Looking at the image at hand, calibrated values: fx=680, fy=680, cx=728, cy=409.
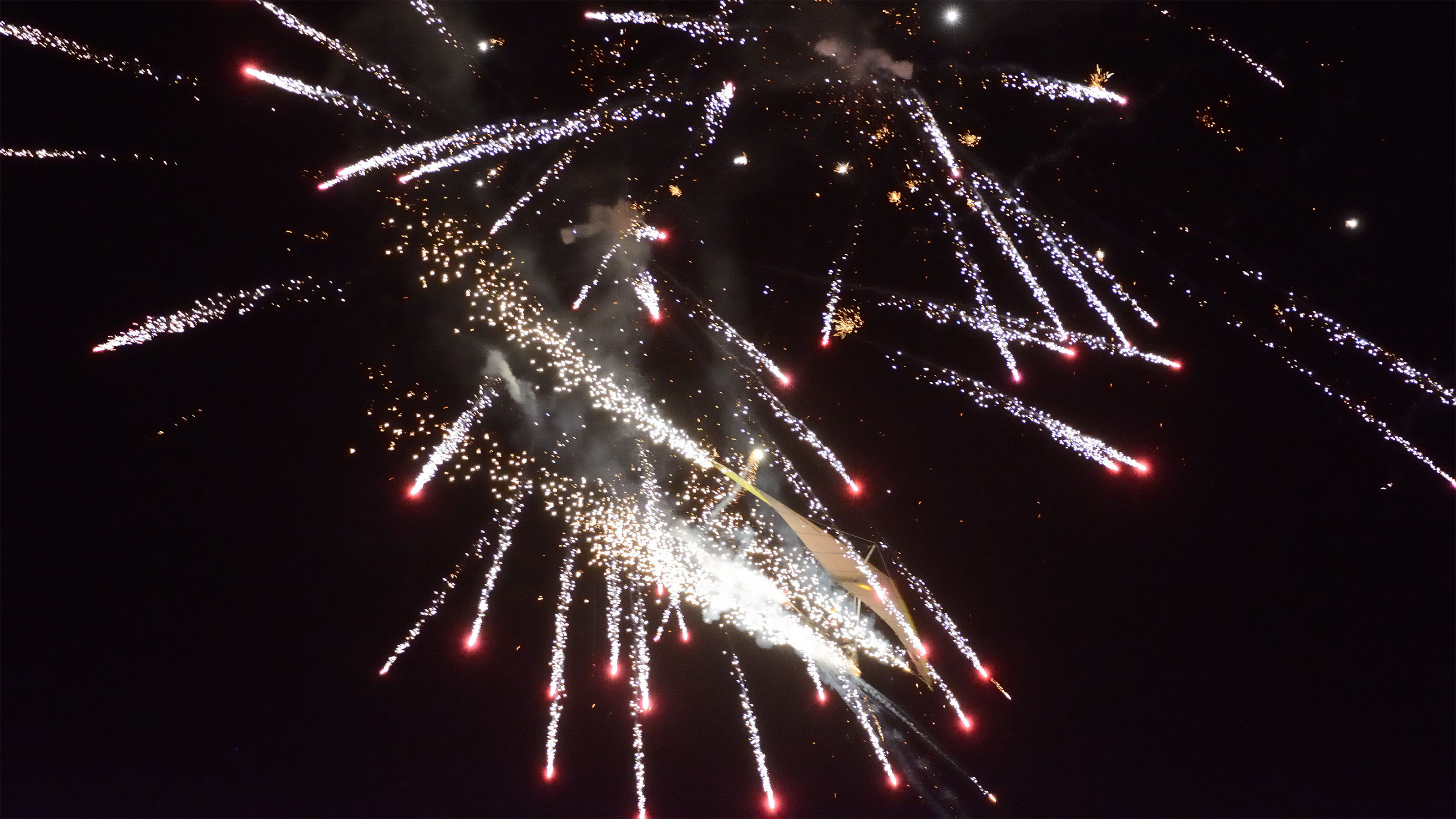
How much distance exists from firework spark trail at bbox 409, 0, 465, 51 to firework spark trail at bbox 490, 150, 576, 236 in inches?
35.7

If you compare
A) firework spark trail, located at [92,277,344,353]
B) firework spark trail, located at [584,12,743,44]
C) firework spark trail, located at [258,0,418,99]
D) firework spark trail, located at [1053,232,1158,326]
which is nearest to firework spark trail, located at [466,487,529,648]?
firework spark trail, located at [92,277,344,353]

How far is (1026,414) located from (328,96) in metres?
5.22

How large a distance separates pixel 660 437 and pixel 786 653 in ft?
7.69

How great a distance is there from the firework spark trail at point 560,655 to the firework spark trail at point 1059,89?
4.52m

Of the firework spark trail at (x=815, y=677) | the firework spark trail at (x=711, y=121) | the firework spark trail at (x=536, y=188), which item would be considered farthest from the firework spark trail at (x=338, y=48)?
the firework spark trail at (x=815, y=677)

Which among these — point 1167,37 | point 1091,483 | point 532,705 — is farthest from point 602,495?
point 1167,37

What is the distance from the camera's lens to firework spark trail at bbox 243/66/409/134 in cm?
440

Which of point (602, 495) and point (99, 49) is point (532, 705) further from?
point (99, 49)

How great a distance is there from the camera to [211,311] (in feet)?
15.5

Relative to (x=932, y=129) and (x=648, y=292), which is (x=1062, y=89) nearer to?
(x=932, y=129)

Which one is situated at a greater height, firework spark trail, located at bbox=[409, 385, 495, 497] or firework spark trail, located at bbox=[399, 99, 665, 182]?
firework spark trail, located at bbox=[399, 99, 665, 182]

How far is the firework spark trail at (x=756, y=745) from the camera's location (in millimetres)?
6074

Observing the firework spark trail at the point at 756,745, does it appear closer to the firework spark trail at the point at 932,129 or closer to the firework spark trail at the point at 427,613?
the firework spark trail at the point at 427,613

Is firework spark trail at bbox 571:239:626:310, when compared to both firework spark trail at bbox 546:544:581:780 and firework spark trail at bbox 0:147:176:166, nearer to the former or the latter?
firework spark trail at bbox 546:544:581:780
